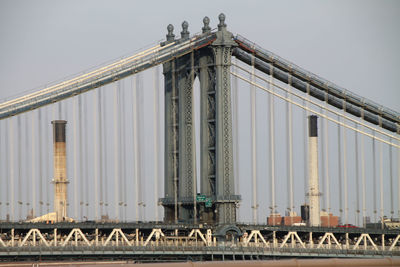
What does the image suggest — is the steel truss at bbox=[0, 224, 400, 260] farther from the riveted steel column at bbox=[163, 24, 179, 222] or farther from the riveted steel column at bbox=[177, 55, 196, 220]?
the riveted steel column at bbox=[177, 55, 196, 220]

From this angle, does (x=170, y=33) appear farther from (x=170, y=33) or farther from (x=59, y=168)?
(x=59, y=168)

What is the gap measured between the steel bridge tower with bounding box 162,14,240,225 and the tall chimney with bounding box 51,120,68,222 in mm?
41353

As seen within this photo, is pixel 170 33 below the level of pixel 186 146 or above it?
above

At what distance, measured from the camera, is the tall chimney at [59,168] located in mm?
183625

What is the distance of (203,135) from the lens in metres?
141

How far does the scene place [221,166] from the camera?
450 feet

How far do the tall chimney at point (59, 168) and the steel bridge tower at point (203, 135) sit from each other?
4135 centimetres

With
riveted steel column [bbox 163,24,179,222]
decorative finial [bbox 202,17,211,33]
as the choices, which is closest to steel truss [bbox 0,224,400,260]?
riveted steel column [bbox 163,24,179,222]

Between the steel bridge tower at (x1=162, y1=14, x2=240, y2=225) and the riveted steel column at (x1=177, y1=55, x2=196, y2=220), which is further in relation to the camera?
the riveted steel column at (x1=177, y1=55, x2=196, y2=220)

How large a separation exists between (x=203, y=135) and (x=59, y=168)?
1999 inches

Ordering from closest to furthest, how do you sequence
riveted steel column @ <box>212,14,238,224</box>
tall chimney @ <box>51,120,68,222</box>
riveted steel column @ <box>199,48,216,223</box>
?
riveted steel column @ <box>212,14,238,224</box> < riveted steel column @ <box>199,48,216,223</box> < tall chimney @ <box>51,120,68,222</box>

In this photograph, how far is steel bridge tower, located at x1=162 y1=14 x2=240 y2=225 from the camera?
138m

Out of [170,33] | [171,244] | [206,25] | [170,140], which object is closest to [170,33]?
[170,33]

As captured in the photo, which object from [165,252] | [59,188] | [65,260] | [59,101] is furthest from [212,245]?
[59,188]
